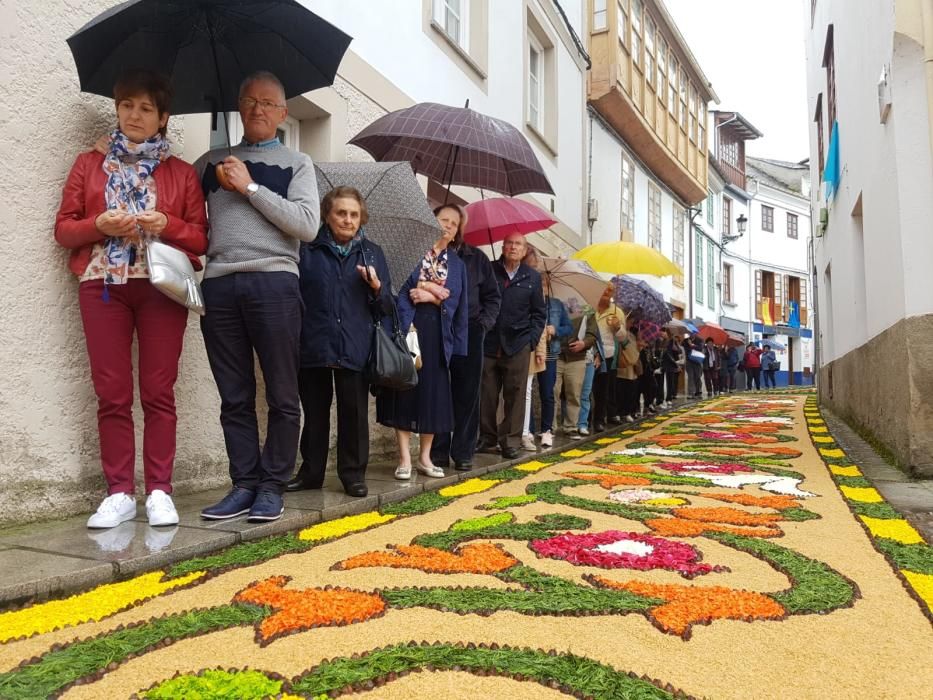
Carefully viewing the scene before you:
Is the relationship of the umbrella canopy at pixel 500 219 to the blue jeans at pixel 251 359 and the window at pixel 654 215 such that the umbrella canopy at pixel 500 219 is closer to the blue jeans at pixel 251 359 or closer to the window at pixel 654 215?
the blue jeans at pixel 251 359

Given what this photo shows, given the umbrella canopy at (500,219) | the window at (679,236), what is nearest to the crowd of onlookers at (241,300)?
the umbrella canopy at (500,219)

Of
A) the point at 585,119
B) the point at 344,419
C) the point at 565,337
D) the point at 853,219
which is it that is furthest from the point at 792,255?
the point at 344,419

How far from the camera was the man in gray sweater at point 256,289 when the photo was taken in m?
3.73

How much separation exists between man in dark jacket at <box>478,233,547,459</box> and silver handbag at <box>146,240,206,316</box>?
339 centimetres

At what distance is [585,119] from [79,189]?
38.8 ft

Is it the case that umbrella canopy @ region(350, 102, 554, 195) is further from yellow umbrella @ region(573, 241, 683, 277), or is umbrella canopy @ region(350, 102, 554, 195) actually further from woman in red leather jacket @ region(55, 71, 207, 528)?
yellow umbrella @ region(573, 241, 683, 277)

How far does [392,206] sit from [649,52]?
626 inches

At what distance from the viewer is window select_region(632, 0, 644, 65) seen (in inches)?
675

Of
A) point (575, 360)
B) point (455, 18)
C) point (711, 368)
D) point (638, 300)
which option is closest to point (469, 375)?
point (575, 360)

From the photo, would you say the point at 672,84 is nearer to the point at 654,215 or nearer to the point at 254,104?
the point at 654,215

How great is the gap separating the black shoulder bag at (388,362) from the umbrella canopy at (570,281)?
159 inches

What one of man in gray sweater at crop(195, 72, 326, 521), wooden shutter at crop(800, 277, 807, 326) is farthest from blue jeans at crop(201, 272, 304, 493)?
wooden shutter at crop(800, 277, 807, 326)

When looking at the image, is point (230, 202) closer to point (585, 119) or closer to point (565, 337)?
point (565, 337)

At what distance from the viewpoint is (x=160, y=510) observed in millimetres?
3410
